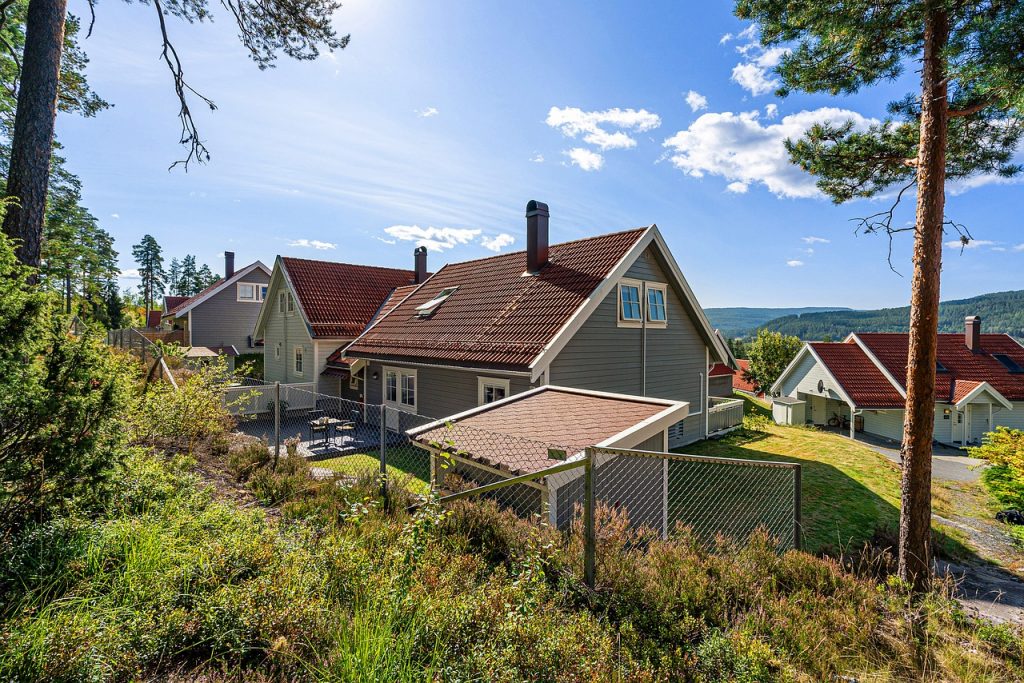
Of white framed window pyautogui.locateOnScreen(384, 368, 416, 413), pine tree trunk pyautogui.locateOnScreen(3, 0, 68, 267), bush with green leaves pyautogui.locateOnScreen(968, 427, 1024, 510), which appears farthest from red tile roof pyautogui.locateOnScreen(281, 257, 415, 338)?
bush with green leaves pyautogui.locateOnScreen(968, 427, 1024, 510)

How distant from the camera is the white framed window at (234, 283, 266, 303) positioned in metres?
31.6

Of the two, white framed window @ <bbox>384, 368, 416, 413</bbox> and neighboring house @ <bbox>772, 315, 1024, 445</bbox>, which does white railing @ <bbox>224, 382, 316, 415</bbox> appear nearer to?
white framed window @ <bbox>384, 368, 416, 413</bbox>

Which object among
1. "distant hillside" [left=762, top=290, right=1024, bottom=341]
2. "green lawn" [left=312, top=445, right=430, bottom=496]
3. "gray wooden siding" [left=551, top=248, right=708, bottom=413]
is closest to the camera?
"green lawn" [left=312, top=445, right=430, bottom=496]

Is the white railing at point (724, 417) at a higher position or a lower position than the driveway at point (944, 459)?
higher

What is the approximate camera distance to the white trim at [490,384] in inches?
434

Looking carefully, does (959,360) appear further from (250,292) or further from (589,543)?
(250,292)

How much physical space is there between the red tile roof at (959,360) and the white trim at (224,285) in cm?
4363

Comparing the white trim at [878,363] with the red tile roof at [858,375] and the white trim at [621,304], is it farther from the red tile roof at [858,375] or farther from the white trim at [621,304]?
the white trim at [621,304]

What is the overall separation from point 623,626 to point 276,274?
71.3 ft

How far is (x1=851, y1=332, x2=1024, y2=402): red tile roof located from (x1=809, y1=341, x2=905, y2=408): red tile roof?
2.58 ft

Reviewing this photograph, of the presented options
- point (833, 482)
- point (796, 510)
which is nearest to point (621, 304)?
point (833, 482)

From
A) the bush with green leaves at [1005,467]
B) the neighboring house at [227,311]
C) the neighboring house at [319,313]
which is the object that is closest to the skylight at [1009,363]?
the bush with green leaves at [1005,467]

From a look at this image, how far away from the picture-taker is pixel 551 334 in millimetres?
10602

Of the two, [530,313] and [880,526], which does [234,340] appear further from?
[880,526]
